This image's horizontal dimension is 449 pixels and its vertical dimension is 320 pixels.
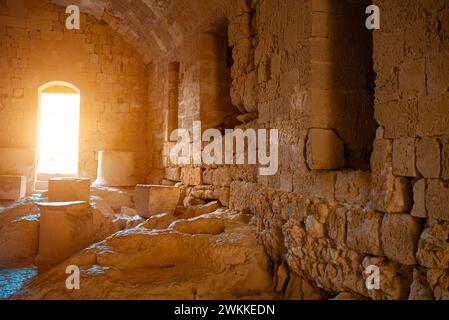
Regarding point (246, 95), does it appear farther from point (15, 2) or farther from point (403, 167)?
point (15, 2)

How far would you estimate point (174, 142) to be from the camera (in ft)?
28.2

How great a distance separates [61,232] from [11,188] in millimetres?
3250

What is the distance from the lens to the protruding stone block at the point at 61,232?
535 cm

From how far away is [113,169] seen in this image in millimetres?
9359

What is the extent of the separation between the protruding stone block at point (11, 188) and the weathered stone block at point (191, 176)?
3.27 meters

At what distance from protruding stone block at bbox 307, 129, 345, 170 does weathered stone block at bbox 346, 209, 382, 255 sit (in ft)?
2.18

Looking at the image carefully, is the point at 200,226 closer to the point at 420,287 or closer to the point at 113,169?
the point at 420,287

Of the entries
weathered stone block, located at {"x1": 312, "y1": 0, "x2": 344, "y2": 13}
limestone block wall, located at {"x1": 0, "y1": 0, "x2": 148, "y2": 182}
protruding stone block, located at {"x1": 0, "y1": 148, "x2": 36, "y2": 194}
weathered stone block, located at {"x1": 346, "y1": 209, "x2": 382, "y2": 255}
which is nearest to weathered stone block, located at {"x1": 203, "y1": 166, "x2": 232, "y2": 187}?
weathered stone block, located at {"x1": 312, "y1": 0, "x2": 344, "y2": 13}

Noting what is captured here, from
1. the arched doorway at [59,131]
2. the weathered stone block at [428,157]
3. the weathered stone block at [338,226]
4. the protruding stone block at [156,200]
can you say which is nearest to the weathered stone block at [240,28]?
the protruding stone block at [156,200]

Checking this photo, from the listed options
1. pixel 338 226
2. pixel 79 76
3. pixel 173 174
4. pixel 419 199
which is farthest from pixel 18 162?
pixel 419 199

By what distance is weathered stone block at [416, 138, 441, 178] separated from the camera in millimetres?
2499

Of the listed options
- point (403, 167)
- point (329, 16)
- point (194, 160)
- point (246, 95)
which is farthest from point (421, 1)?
point (194, 160)

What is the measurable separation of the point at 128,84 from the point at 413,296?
8.99 meters

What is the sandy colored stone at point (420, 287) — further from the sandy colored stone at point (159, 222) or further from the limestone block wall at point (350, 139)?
the sandy colored stone at point (159, 222)
